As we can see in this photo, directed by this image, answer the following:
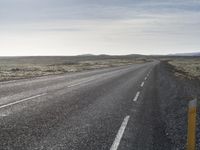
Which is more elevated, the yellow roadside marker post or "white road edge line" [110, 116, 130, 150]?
the yellow roadside marker post

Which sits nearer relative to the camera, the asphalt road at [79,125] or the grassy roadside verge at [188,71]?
the asphalt road at [79,125]

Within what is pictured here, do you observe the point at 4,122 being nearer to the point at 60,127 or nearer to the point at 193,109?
the point at 60,127

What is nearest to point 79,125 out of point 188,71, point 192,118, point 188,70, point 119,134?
point 119,134

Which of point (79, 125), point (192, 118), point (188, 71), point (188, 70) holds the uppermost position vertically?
point (192, 118)

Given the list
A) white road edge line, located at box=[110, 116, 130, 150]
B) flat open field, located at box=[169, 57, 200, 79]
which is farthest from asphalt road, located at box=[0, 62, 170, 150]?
flat open field, located at box=[169, 57, 200, 79]

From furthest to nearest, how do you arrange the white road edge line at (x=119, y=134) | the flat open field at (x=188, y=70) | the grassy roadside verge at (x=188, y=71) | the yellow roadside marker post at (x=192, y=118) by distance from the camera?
1. the flat open field at (x=188, y=70)
2. the grassy roadside verge at (x=188, y=71)
3. the white road edge line at (x=119, y=134)
4. the yellow roadside marker post at (x=192, y=118)

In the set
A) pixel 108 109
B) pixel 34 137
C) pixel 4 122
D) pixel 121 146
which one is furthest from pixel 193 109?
pixel 108 109

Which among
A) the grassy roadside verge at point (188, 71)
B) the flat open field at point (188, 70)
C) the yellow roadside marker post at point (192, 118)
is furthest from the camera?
the flat open field at point (188, 70)

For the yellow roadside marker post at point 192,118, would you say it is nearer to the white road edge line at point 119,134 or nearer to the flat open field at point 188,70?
the white road edge line at point 119,134

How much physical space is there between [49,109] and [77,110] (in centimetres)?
98

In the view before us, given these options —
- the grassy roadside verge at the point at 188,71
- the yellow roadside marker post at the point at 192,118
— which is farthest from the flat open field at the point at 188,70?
the yellow roadside marker post at the point at 192,118

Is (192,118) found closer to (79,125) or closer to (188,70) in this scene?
(79,125)

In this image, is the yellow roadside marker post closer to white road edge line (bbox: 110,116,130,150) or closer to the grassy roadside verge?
white road edge line (bbox: 110,116,130,150)

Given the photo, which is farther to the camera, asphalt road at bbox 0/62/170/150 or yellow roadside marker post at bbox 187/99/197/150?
asphalt road at bbox 0/62/170/150
